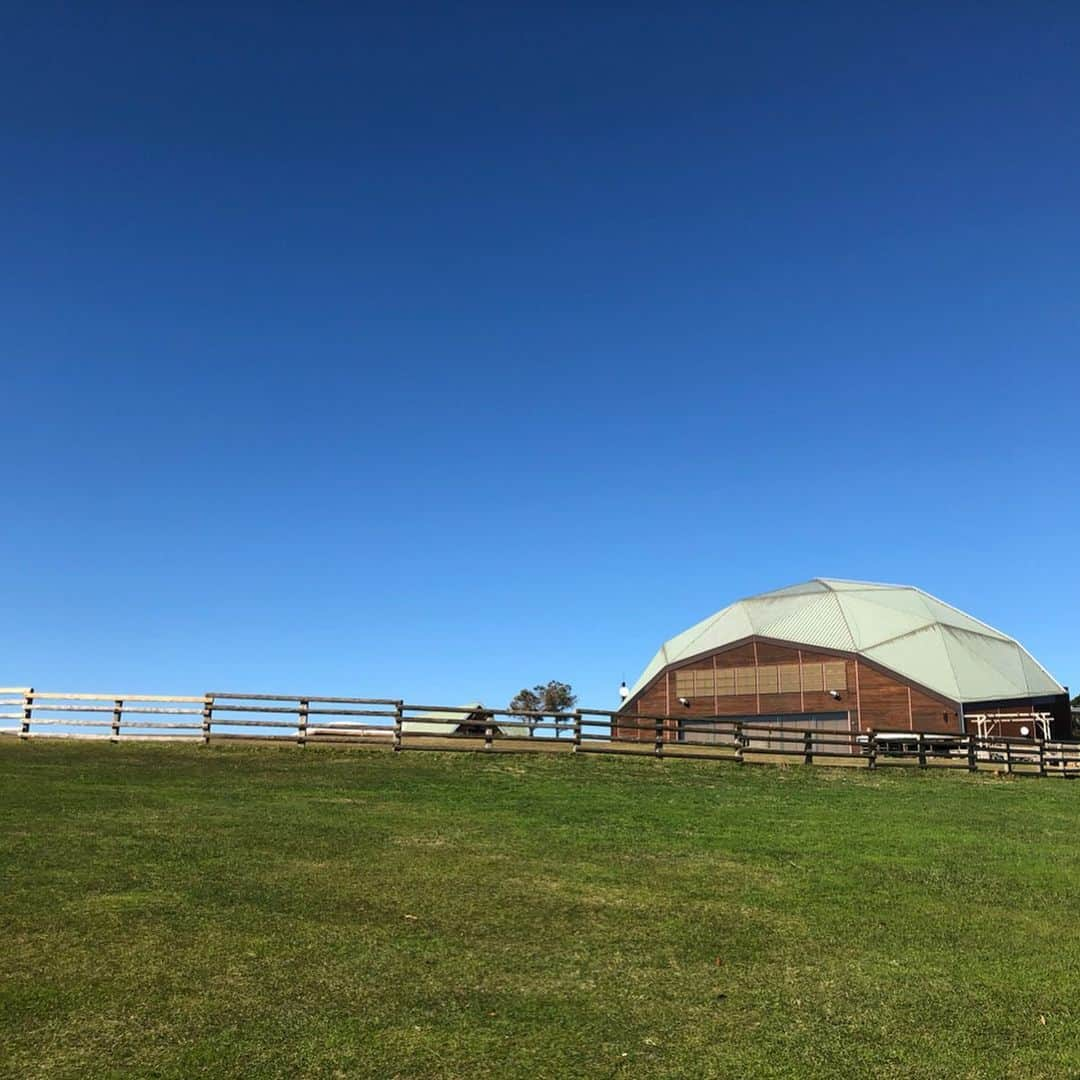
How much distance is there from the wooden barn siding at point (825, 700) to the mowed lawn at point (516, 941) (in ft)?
132

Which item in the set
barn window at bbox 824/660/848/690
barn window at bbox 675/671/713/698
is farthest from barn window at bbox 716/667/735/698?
barn window at bbox 824/660/848/690

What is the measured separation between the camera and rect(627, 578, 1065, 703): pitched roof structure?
59.2 metres

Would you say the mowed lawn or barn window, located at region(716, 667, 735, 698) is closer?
the mowed lawn

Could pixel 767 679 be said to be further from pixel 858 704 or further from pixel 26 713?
pixel 26 713

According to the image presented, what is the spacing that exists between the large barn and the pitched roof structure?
0.29ft

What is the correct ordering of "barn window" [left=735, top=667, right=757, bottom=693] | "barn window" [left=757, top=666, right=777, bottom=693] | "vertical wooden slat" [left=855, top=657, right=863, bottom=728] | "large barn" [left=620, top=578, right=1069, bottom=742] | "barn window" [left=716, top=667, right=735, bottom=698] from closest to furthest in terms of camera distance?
"large barn" [left=620, top=578, right=1069, bottom=742] → "vertical wooden slat" [left=855, top=657, right=863, bottom=728] → "barn window" [left=757, top=666, right=777, bottom=693] → "barn window" [left=735, top=667, right=757, bottom=693] → "barn window" [left=716, top=667, right=735, bottom=698]

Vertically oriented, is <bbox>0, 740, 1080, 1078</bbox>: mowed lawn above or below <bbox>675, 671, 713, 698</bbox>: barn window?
below

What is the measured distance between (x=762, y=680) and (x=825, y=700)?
13.2 ft

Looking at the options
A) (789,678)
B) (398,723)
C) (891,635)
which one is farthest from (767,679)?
(398,723)

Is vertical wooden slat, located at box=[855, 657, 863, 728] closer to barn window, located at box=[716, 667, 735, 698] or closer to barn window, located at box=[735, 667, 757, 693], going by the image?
barn window, located at box=[735, 667, 757, 693]

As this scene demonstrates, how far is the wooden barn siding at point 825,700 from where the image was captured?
186 feet

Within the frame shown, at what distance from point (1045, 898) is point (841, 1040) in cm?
612

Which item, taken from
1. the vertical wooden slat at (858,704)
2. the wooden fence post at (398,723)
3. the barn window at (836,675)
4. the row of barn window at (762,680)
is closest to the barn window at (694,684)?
the row of barn window at (762,680)

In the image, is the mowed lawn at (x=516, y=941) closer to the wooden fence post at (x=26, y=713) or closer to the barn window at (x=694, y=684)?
the wooden fence post at (x=26, y=713)
